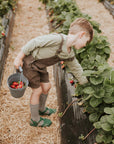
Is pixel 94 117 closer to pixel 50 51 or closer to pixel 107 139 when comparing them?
pixel 107 139

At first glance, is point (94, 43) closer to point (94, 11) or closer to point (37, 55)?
point (37, 55)

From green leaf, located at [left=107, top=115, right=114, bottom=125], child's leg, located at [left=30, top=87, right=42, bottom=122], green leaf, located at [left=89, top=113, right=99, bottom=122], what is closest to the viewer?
green leaf, located at [left=107, top=115, right=114, bottom=125]

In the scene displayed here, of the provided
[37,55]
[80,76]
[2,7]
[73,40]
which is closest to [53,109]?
[80,76]

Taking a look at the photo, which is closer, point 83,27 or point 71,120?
point 83,27

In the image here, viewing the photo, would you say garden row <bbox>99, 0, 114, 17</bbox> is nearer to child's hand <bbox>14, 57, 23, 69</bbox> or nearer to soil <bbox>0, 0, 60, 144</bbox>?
soil <bbox>0, 0, 60, 144</bbox>

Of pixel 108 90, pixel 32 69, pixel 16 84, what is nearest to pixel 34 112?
pixel 16 84

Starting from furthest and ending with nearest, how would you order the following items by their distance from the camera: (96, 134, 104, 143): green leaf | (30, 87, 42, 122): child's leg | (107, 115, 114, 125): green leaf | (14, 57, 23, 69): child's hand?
(30, 87, 42, 122): child's leg, (14, 57, 23, 69): child's hand, (96, 134, 104, 143): green leaf, (107, 115, 114, 125): green leaf

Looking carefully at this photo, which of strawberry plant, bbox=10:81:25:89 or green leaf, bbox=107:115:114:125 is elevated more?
strawberry plant, bbox=10:81:25:89

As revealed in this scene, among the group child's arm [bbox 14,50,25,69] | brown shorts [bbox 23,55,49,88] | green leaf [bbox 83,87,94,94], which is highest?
child's arm [bbox 14,50,25,69]

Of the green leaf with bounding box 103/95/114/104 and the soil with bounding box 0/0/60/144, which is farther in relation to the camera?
the soil with bounding box 0/0/60/144

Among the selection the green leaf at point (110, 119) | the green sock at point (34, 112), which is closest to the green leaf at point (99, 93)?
the green leaf at point (110, 119)

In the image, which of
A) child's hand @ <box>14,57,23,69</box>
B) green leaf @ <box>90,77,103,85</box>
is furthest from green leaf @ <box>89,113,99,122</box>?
child's hand @ <box>14,57,23,69</box>

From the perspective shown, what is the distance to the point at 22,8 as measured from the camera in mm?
6539

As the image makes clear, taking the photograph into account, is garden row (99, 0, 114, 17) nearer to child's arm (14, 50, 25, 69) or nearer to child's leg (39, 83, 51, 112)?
child's leg (39, 83, 51, 112)
